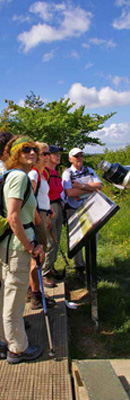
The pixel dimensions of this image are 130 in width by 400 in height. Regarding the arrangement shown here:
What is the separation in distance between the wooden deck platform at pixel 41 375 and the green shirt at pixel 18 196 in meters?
0.94

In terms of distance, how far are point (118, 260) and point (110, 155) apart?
8.73 meters

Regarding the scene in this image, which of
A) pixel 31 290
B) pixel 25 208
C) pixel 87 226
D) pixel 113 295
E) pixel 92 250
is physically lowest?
pixel 113 295

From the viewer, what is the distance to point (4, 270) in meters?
2.62

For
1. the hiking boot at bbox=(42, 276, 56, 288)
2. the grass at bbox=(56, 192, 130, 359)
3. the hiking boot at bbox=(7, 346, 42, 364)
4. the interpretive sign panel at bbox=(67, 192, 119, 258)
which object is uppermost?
the interpretive sign panel at bbox=(67, 192, 119, 258)

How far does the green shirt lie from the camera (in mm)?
2404

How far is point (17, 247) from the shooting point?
99.6 inches

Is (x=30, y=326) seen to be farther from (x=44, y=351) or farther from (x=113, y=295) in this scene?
(x=113, y=295)

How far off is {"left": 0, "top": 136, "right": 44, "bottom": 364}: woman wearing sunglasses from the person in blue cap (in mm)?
1496

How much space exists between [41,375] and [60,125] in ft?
89.9

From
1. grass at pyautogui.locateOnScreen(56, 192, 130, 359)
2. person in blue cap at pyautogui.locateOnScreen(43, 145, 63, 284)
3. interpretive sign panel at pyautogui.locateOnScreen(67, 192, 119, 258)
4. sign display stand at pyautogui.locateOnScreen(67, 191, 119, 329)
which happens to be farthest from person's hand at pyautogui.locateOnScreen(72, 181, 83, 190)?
grass at pyautogui.locateOnScreen(56, 192, 130, 359)

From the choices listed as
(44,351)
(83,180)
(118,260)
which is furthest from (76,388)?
(118,260)

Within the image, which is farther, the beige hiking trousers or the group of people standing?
the beige hiking trousers

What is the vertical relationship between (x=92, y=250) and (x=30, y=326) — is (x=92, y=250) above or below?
above

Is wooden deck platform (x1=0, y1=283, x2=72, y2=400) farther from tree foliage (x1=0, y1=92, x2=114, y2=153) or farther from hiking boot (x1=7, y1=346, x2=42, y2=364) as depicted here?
tree foliage (x1=0, y1=92, x2=114, y2=153)
